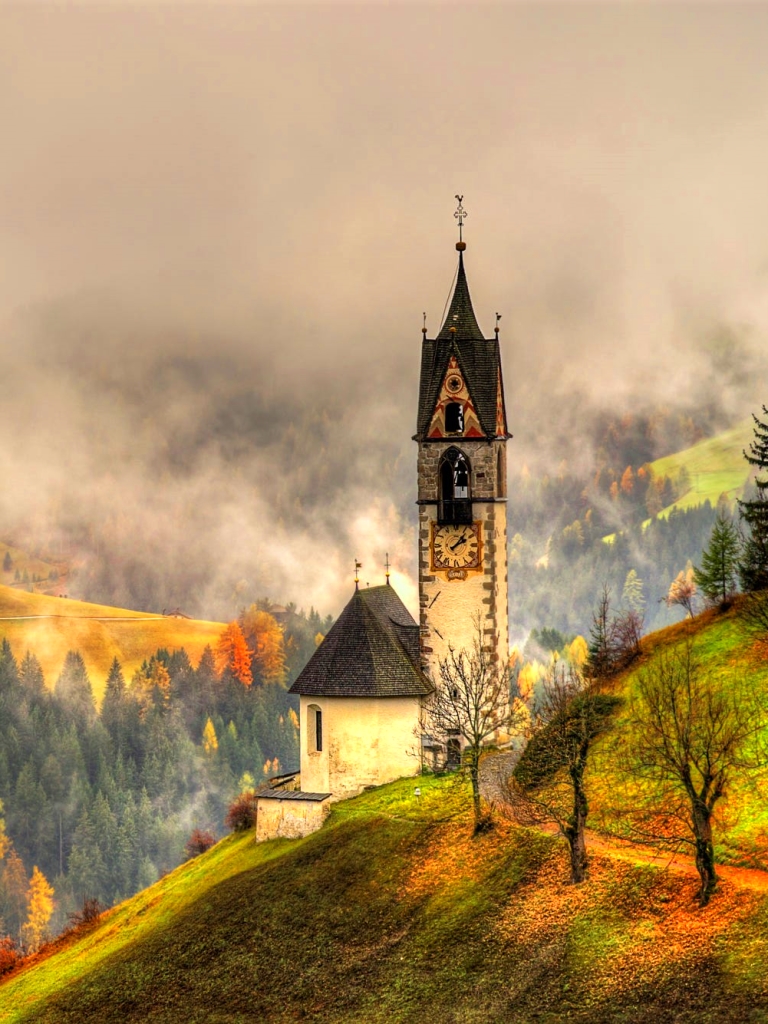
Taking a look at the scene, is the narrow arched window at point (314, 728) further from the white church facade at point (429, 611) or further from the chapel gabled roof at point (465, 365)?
the chapel gabled roof at point (465, 365)

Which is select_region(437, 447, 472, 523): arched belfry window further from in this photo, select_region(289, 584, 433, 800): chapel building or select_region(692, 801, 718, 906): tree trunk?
select_region(692, 801, 718, 906): tree trunk

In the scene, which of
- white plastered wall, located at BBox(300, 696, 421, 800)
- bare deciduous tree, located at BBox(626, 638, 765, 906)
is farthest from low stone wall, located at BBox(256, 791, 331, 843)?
bare deciduous tree, located at BBox(626, 638, 765, 906)

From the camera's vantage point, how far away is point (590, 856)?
4341 cm

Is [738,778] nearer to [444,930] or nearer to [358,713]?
[444,930]

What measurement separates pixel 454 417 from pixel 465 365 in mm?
3047

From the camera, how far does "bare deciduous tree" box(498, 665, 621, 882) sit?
4262 centimetres

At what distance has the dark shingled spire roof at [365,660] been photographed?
208 ft

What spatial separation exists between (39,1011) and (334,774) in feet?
61.0

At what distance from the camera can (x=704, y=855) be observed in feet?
123

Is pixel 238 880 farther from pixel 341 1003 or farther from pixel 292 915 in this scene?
pixel 341 1003

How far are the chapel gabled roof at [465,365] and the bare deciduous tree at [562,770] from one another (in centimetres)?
1839

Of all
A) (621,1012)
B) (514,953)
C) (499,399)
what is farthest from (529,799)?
(499,399)

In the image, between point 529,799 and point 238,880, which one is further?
point 238,880

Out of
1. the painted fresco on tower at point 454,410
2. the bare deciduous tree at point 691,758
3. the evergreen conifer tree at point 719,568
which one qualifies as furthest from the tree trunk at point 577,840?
the painted fresco on tower at point 454,410
